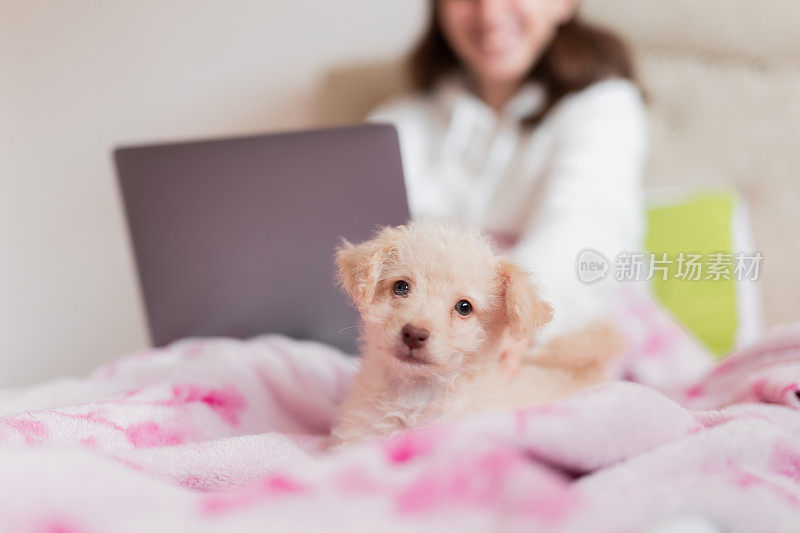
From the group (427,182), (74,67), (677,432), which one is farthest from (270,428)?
(74,67)

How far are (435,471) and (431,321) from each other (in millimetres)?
218

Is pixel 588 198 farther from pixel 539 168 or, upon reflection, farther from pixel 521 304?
pixel 521 304

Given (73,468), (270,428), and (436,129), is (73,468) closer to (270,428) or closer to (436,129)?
(270,428)

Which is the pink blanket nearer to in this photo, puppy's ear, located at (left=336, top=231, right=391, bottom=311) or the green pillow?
puppy's ear, located at (left=336, top=231, right=391, bottom=311)

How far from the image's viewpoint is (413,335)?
0.75 meters

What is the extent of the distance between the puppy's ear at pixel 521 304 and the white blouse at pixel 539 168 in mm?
547

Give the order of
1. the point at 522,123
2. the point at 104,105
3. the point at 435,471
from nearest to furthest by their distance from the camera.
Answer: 1. the point at 435,471
2. the point at 522,123
3. the point at 104,105

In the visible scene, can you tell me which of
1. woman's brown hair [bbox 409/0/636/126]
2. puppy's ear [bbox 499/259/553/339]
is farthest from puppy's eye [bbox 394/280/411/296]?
woman's brown hair [bbox 409/0/636/126]

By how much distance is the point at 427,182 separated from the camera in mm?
1926

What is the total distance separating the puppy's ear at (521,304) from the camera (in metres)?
0.78

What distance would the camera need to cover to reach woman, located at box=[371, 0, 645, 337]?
5.41 feet

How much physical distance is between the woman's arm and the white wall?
685 millimetres

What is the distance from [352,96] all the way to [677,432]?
5.43ft

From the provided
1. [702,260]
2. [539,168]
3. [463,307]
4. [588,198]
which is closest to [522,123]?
[539,168]
